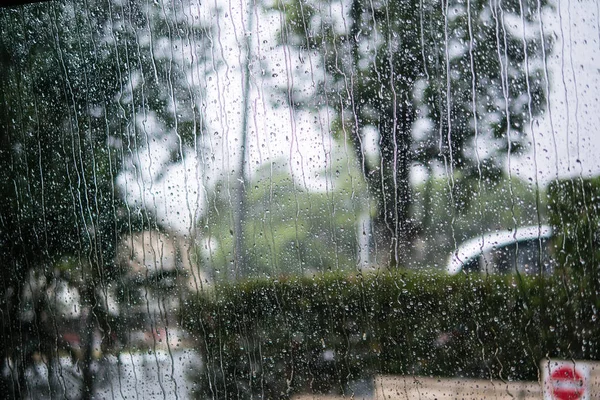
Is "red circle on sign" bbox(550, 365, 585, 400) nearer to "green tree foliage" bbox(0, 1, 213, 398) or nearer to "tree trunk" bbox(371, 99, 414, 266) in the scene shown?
"tree trunk" bbox(371, 99, 414, 266)

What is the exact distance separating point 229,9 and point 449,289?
2.96 ft

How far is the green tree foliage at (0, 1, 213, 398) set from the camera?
1616 millimetres

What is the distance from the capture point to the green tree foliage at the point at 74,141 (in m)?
1.62

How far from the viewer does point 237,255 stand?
150cm

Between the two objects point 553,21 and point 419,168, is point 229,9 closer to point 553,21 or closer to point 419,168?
point 419,168

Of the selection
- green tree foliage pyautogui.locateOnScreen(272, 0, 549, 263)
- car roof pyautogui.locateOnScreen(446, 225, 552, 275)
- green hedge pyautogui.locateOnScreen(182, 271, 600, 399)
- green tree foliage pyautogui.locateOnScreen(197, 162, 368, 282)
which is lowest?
green hedge pyautogui.locateOnScreen(182, 271, 600, 399)

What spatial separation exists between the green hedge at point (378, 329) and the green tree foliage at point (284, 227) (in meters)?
0.04

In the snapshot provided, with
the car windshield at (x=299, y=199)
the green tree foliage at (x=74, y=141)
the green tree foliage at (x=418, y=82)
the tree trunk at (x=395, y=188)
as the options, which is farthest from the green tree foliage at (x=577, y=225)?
the green tree foliage at (x=74, y=141)

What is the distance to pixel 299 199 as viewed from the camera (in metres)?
1.47

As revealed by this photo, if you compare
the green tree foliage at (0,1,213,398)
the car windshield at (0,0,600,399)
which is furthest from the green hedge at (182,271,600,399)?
the green tree foliage at (0,1,213,398)

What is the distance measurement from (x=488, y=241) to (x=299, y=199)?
0.45m

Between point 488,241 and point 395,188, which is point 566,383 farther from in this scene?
point 395,188

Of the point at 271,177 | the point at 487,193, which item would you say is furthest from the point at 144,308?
the point at 487,193

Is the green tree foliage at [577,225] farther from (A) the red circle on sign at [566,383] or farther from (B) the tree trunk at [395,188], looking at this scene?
(B) the tree trunk at [395,188]
